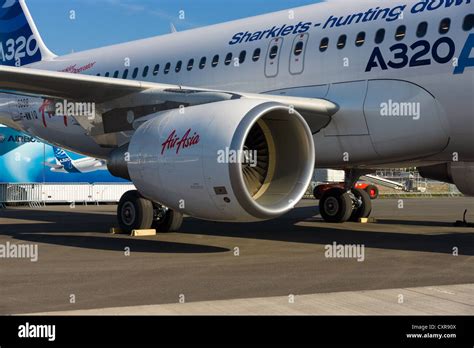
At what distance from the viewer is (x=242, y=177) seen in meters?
8.54

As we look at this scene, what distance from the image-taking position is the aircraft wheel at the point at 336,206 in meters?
16.1

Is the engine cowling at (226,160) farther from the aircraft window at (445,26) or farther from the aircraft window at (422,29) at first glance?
the aircraft window at (445,26)

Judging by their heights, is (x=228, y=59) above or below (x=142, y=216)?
above

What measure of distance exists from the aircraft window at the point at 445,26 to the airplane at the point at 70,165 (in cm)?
2804

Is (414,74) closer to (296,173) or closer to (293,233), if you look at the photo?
(296,173)

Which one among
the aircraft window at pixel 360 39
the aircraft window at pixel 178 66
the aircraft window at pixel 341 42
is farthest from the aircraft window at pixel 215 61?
the aircraft window at pixel 360 39

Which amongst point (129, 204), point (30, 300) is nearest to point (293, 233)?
point (129, 204)

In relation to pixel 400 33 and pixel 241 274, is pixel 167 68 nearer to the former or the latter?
pixel 400 33

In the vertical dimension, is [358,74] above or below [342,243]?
above

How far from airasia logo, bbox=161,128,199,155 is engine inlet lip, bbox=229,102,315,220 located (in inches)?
26.9

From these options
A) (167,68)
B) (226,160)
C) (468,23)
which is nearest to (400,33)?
(468,23)

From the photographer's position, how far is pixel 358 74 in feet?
36.7

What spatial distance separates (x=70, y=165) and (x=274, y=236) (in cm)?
2623

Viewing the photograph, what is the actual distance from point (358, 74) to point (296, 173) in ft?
8.47
